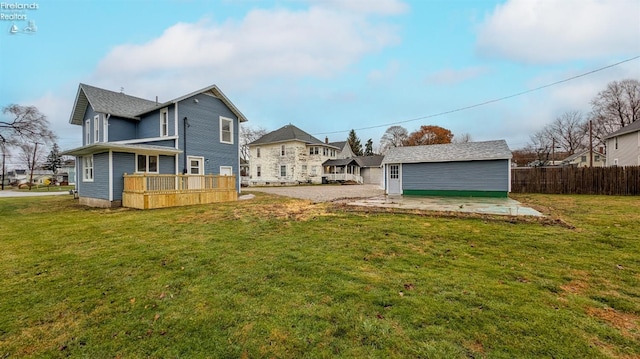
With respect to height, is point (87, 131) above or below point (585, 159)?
above

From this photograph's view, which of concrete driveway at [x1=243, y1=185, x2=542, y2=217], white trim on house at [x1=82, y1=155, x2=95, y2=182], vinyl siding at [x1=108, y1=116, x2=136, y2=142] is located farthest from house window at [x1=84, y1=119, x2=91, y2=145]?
concrete driveway at [x1=243, y1=185, x2=542, y2=217]

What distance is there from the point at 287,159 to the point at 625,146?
33.6 metres

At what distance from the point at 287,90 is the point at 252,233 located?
25.2 metres

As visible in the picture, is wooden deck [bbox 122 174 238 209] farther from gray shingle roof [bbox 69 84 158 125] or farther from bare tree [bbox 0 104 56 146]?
bare tree [bbox 0 104 56 146]

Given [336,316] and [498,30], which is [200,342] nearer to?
[336,316]

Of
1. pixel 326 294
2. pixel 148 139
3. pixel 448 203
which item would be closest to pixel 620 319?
pixel 326 294

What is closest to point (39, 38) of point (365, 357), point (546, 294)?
point (365, 357)

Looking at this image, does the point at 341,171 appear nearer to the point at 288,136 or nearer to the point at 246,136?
the point at 288,136

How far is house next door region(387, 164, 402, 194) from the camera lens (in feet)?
58.6

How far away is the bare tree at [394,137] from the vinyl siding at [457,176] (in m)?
40.0

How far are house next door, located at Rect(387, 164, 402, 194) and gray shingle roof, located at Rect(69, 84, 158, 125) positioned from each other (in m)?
15.9

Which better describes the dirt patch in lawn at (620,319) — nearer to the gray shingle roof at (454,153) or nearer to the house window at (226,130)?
the gray shingle roof at (454,153)

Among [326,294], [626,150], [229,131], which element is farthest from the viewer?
[626,150]

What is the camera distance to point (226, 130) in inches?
712
